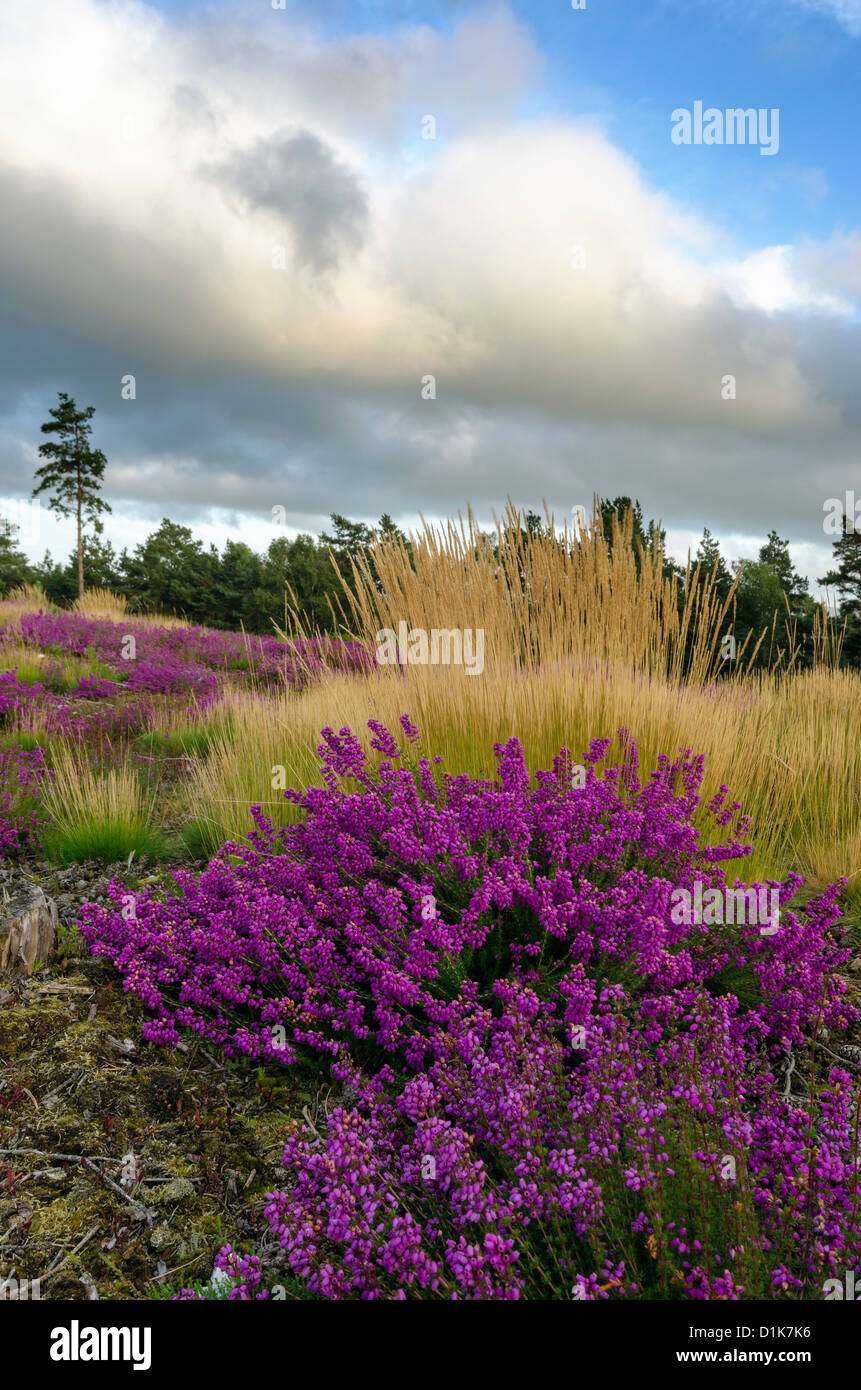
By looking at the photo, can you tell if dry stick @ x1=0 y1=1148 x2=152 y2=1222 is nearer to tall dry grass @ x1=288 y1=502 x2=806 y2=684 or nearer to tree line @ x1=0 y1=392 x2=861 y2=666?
tall dry grass @ x1=288 y1=502 x2=806 y2=684

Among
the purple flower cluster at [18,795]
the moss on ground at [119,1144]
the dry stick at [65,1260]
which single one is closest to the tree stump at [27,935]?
the moss on ground at [119,1144]

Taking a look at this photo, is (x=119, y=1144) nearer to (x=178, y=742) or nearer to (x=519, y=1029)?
(x=519, y=1029)

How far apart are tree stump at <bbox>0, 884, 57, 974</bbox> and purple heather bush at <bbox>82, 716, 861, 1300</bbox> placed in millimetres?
244

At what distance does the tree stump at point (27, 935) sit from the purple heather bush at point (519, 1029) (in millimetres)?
244

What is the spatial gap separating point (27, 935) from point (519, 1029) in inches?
81.2

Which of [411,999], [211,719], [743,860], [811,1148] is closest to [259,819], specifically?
[411,999]

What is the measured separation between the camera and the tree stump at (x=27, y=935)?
293 centimetres

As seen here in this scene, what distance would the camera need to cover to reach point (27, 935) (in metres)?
2.98

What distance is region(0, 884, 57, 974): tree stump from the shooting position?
2934 mm

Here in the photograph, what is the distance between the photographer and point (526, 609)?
5.04 m
